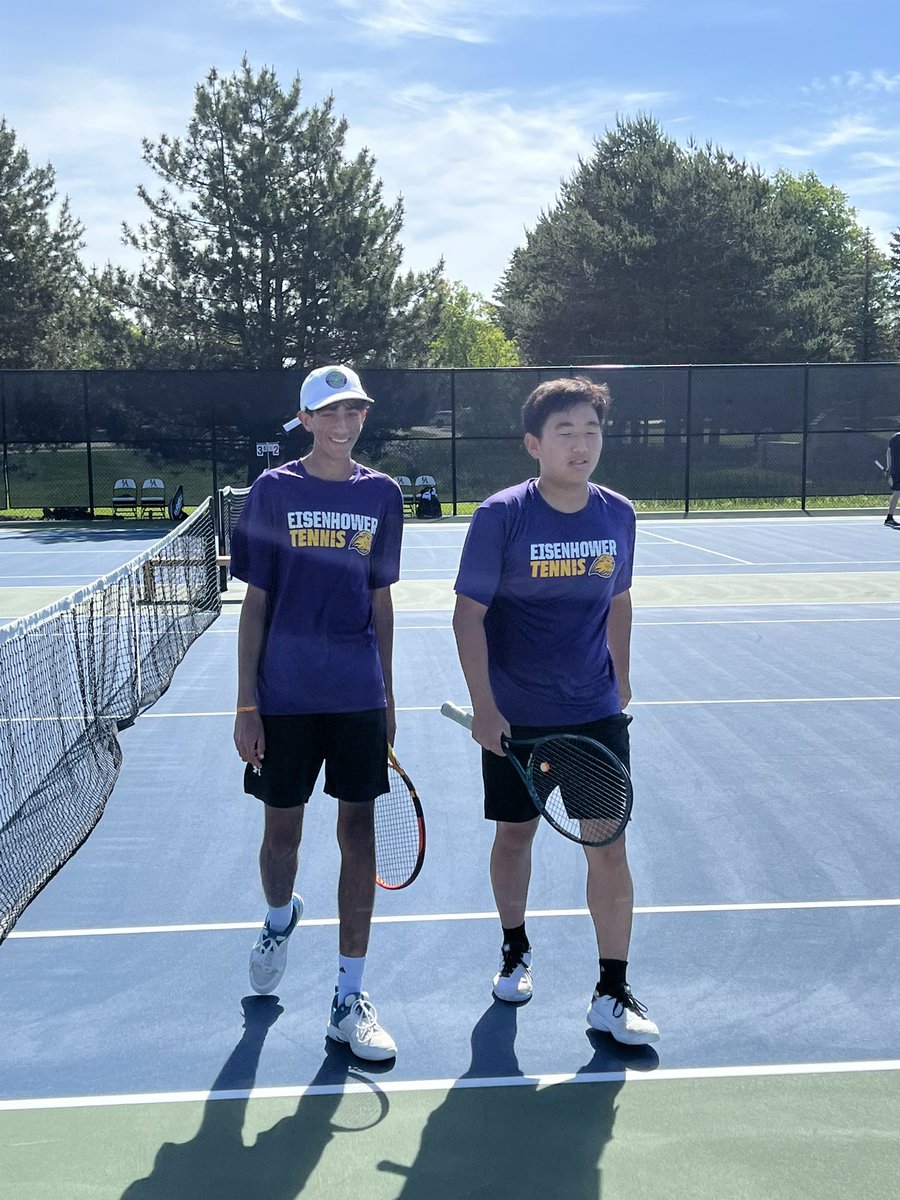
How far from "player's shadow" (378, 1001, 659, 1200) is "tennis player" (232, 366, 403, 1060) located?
1.12ft

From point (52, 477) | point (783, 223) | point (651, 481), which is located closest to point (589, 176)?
point (783, 223)

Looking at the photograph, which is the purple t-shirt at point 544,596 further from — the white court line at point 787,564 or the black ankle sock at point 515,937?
the white court line at point 787,564

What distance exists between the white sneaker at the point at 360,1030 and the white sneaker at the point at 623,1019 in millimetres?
568

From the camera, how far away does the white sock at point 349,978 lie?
338cm

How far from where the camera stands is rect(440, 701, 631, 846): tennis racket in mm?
3303

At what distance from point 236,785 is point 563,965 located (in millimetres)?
2502

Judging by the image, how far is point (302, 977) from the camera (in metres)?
3.79

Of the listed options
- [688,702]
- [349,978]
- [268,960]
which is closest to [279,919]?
[268,960]

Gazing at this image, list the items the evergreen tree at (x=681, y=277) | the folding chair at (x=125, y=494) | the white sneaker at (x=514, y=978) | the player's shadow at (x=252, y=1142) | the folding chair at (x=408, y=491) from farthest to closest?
the evergreen tree at (x=681, y=277) → the folding chair at (x=125, y=494) → the folding chair at (x=408, y=491) → the white sneaker at (x=514, y=978) → the player's shadow at (x=252, y=1142)

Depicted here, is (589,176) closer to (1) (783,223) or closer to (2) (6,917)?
(1) (783,223)

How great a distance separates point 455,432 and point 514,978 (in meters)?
20.1

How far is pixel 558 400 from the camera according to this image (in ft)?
10.9

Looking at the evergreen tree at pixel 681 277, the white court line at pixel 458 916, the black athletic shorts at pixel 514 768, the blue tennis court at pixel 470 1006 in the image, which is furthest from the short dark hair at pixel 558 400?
the evergreen tree at pixel 681 277

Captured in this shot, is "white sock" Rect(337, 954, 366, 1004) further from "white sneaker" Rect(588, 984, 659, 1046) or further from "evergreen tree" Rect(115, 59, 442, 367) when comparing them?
"evergreen tree" Rect(115, 59, 442, 367)
